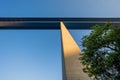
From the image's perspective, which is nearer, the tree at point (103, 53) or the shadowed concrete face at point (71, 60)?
the tree at point (103, 53)

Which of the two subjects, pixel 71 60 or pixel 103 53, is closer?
pixel 103 53

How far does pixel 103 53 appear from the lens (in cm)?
985

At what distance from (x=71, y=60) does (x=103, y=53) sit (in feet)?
21.2

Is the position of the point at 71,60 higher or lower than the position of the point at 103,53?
higher

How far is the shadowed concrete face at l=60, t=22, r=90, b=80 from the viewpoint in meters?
15.8

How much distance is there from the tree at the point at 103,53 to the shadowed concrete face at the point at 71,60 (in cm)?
552

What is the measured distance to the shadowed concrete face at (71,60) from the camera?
15812mm

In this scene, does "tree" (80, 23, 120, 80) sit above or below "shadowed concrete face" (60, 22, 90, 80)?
below

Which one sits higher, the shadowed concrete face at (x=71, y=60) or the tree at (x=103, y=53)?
the shadowed concrete face at (x=71, y=60)

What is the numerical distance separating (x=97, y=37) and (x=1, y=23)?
1082 centimetres

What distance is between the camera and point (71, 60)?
53.3ft

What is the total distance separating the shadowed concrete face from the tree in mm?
5519

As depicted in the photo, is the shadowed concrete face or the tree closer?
the tree

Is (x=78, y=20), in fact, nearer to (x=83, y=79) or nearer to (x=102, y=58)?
(x=83, y=79)
